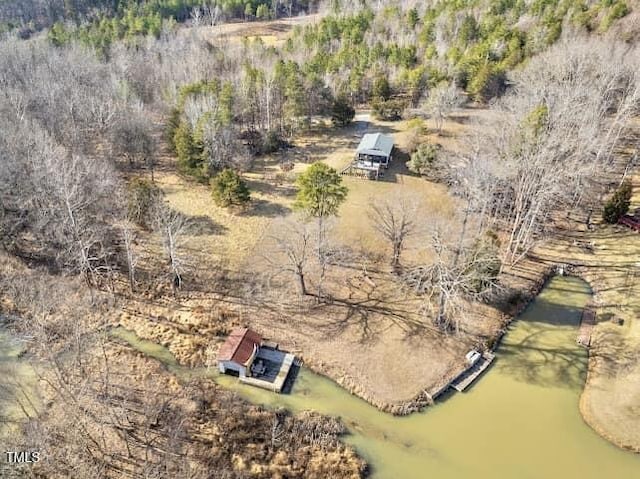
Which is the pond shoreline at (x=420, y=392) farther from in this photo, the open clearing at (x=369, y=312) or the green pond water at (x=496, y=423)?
the green pond water at (x=496, y=423)

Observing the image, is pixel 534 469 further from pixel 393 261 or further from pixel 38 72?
pixel 38 72

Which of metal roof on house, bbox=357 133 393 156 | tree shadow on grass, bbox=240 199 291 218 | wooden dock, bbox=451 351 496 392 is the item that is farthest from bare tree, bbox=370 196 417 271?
wooden dock, bbox=451 351 496 392

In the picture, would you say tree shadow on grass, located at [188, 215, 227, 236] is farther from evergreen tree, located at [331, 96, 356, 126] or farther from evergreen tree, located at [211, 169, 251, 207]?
evergreen tree, located at [331, 96, 356, 126]

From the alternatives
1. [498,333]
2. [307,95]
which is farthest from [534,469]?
[307,95]

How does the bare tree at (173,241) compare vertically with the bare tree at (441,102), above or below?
below

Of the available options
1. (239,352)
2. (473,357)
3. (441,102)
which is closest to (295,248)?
(239,352)

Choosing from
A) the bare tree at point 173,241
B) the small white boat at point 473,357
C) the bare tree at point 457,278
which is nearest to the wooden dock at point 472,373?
the small white boat at point 473,357
